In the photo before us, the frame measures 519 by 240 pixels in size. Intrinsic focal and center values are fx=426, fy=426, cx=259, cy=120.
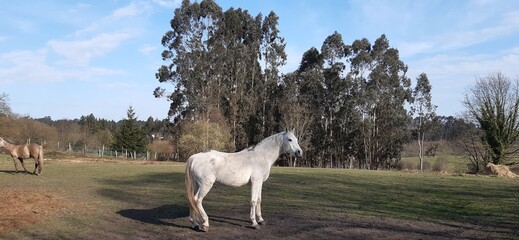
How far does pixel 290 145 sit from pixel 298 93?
47.8m

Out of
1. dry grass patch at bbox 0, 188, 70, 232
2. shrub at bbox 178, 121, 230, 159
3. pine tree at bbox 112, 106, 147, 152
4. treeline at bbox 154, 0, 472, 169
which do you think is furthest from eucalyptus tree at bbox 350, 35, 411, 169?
dry grass patch at bbox 0, 188, 70, 232

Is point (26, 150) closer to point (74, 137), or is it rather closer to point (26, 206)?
point (26, 206)

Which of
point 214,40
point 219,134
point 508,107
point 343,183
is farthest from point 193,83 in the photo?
point 343,183

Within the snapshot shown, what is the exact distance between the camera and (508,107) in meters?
40.6

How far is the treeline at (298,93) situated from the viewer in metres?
55.3

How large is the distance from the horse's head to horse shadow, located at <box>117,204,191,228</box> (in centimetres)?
275

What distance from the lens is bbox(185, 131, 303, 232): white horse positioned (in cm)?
867

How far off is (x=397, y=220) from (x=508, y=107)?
3725 cm

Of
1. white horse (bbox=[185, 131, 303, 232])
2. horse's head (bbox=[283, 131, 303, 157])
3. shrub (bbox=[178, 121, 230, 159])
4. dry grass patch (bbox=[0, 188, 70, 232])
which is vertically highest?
shrub (bbox=[178, 121, 230, 159])

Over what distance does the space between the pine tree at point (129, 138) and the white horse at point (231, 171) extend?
6230cm

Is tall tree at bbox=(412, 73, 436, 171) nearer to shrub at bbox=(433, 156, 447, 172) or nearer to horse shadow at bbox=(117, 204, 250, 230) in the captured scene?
shrub at bbox=(433, 156, 447, 172)

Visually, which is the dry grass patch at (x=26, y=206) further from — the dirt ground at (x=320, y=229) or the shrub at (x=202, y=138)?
the shrub at (x=202, y=138)

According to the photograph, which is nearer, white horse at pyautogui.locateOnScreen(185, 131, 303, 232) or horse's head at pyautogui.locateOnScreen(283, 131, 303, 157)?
white horse at pyautogui.locateOnScreen(185, 131, 303, 232)

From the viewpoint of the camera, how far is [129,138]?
227ft
